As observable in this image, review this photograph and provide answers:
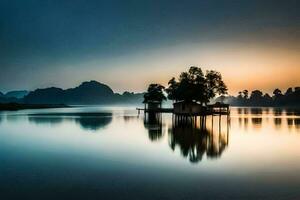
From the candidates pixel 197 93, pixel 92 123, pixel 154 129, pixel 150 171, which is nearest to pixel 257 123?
pixel 197 93

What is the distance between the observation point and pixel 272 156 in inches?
1174

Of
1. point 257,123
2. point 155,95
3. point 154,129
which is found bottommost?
point 154,129

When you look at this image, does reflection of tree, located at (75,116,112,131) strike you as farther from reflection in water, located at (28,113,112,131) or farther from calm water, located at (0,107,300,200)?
calm water, located at (0,107,300,200)

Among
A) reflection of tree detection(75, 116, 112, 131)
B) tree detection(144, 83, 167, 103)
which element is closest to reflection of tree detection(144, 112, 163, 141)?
reflection of tree detection(75, 116, 112, 131)

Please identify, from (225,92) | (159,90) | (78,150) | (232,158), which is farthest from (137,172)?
(159,90)

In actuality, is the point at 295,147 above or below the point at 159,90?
below

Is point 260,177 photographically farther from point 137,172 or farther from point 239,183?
point 137,172

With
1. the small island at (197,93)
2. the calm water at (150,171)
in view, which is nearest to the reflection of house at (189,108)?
the small island at (197,93)

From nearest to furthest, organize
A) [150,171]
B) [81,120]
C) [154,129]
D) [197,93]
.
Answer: [150,171], [154,129], [197,93], [81,120]

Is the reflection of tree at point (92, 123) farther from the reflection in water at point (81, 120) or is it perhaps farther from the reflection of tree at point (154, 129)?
the reflection of tree at point (154, 129)

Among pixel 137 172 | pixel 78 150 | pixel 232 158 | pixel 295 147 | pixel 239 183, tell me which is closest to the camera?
pixel 239 183

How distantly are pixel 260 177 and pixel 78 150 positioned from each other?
61.5 ft

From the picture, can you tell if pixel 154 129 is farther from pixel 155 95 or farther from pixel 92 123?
pixel 155 95

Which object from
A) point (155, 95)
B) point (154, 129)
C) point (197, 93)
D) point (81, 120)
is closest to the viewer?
point (154, 129)
